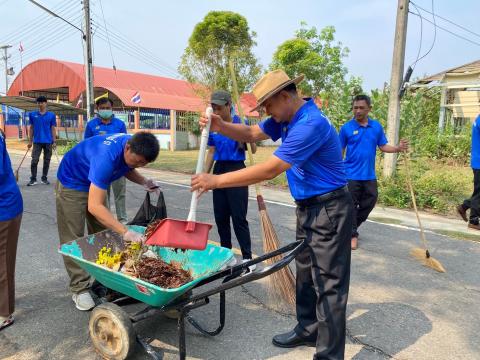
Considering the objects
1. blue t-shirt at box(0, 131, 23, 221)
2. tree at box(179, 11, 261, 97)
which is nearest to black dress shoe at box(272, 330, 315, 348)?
blue t-shirt at box(0, 131, 23, 221)

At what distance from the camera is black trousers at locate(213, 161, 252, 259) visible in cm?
399

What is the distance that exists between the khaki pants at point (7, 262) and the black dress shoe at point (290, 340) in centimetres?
206

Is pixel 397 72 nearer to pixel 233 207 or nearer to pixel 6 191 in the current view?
pixel 233 207

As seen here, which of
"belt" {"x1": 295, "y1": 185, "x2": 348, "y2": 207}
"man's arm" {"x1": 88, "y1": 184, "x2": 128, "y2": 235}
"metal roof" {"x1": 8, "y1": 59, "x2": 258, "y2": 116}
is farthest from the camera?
"metal roof" {"x1": 8, "y1": 59, "x2": 258, "y2": 116}

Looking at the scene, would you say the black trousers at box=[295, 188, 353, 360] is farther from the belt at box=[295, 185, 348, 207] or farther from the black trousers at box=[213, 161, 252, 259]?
the black trousers at box=[213, 161, 252, 259]

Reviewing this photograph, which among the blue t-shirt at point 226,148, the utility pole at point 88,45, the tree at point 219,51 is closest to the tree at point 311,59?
the tree at point 219,51

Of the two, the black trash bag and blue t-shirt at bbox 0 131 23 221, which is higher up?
blue t-shirt at bbox 0 131 23 221

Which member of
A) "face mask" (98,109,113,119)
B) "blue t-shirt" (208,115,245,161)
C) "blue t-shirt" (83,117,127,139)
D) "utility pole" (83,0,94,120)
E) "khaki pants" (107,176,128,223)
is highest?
"utility pole" (83,0,94,120)

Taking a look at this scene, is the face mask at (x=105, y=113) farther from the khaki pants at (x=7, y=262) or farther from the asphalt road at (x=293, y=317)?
the khaki pants at (x=7, y=262)

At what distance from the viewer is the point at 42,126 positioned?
31.4ft

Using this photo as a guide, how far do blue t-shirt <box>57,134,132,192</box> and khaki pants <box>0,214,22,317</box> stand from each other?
20.0 inches

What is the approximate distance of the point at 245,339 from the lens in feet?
9.87

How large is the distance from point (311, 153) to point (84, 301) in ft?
7.61

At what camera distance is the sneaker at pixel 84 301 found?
336 centimetres
